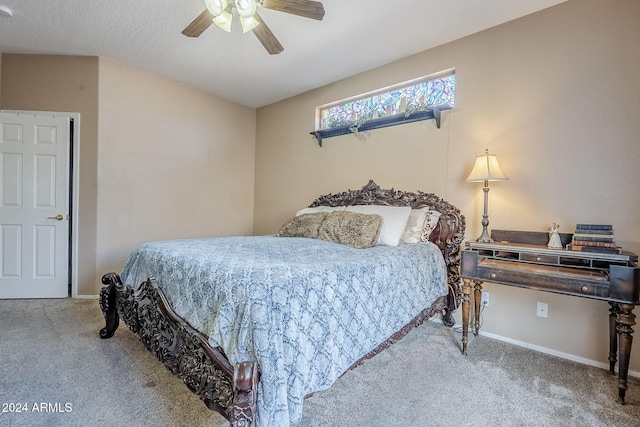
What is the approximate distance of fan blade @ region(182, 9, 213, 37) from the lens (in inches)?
79.3

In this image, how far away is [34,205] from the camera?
3.33 m

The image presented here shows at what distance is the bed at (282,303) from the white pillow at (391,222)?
0.5 inches

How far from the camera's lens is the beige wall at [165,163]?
11.4 ft

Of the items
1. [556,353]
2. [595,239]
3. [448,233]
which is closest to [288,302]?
[448,233]

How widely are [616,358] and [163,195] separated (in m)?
4.68

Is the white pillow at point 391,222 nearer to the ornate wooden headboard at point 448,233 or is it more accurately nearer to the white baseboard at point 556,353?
the ornate wooden headboard at point 448,233

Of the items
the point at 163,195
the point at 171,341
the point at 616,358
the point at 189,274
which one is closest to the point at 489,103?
the point at 616,358

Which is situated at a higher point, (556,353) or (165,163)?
(165,163)

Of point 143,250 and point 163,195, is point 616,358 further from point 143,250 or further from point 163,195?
point 163,195

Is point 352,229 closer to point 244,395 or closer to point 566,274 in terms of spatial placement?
point 566,274

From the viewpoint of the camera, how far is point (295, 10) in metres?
1.91

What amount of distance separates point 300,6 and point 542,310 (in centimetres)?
287

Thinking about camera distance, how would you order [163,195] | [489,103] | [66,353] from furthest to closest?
1. [163,195]
2. [489,103]
3. [66,353]

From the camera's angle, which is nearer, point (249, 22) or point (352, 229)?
point (249, 22)
